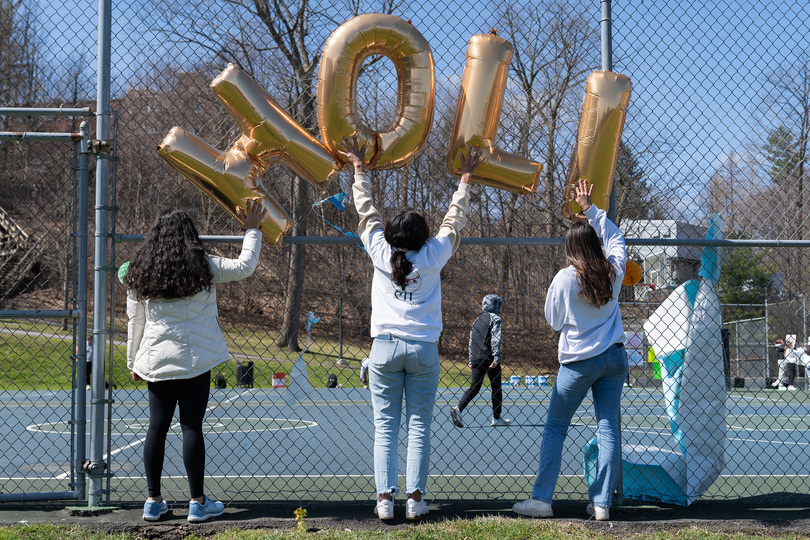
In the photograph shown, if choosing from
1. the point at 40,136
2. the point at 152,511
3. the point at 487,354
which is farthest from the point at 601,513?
the point at 487,354

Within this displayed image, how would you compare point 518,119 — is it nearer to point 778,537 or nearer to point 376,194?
point 376,194

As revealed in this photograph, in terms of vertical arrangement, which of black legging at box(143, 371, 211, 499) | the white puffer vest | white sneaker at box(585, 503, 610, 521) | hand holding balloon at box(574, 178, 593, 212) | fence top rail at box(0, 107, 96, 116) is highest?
fence top rail at box(0, 107, 96, 116)

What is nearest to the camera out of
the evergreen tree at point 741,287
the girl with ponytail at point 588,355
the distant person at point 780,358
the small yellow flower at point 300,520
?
the small yellow flower at point 300,520

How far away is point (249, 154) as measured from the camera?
4262 mm

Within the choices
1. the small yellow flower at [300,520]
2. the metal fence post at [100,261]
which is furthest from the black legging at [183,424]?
the small yellow flower at [300,520]

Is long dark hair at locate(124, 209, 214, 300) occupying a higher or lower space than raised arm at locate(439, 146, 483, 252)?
lower

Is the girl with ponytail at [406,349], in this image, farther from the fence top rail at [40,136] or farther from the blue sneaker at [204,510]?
the fence top rail at [40,136]

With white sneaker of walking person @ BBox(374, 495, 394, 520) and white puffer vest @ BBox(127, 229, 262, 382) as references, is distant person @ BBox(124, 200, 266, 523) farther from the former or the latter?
white sneaker of walking person @ BBox(374, 495, 394, 520)

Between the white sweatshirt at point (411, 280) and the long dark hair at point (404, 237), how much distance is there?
4 centimetres

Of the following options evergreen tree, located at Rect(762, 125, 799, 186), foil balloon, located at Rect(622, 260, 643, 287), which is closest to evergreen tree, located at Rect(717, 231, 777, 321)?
evergreen tree, located at Rect(762, 125, 799, 186)

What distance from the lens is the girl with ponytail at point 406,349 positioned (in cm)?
383

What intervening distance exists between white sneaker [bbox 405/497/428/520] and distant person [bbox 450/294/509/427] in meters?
4.62

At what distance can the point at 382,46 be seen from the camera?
426 centimetres

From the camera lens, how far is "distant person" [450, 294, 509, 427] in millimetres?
8602
